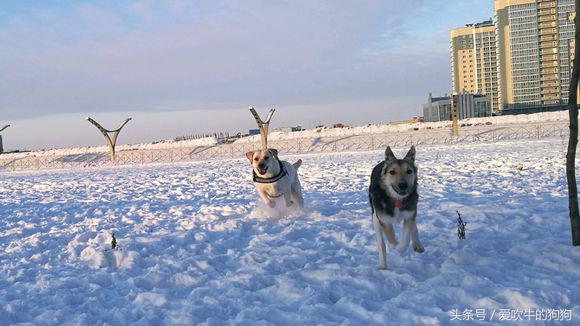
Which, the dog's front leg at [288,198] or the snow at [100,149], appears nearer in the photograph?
the dog's front leg at [288,198]

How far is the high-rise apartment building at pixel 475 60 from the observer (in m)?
146

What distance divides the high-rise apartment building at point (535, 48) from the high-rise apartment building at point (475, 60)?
984 inches

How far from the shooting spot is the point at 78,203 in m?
12.9

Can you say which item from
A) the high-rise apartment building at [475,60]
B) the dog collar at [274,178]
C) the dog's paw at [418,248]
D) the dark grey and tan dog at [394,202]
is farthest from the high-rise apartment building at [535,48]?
the dark grey and tan dog at [394,202]

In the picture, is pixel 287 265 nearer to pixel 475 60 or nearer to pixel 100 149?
pixel 100 149

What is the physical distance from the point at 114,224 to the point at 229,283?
190 inches

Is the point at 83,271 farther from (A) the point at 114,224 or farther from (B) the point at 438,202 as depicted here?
(B) the point at 438,202

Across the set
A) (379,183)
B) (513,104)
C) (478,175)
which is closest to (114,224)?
(379,183)

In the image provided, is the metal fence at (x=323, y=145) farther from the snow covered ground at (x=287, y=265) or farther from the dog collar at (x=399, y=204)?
the dog collar at (x=399, y=204)

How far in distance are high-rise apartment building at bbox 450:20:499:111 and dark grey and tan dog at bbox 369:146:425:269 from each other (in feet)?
489

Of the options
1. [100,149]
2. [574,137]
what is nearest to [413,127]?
Answer: [100,149]

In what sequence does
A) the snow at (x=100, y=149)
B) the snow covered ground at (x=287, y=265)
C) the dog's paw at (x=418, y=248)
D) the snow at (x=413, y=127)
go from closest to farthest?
the snow covered ground at (x=287, y=265) → the dog's paw at (x=418, y=248) → the snow at (x=413, y=127) → the snow at (x=100, y=149)

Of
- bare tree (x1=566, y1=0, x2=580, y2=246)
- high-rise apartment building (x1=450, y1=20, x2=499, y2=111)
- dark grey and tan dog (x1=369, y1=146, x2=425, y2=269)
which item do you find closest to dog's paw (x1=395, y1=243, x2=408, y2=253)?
dark grey and tan dog (x1=369, y1=146, x2=425, y2=269)

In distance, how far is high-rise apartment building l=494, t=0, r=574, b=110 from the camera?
114938 millimetres
